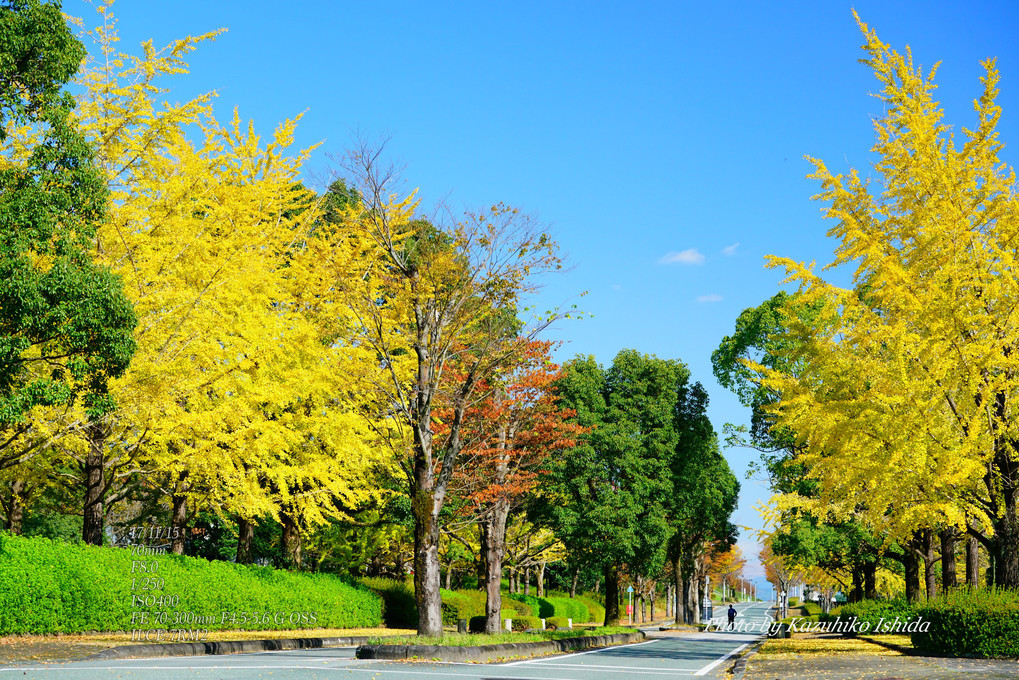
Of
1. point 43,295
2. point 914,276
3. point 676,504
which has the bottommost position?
point 676,504

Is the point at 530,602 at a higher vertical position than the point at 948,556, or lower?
lower

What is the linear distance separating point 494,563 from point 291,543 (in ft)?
21.8

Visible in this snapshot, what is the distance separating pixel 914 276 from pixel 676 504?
21542 millimetres

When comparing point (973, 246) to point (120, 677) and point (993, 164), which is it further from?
point (120, 677)

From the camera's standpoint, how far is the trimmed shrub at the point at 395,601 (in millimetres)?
26672

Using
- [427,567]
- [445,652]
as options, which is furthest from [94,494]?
[445,652]

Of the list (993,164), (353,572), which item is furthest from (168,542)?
(993,164)

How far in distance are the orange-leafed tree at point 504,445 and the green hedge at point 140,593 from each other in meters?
5.51

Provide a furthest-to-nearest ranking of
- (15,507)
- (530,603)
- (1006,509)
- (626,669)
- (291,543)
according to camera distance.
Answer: (530,603) → (291,543) → (15,507) → (1006,509) → (626,669)

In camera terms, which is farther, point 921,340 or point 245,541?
point 245,541

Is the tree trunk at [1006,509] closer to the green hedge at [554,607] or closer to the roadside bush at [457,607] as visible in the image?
the roadside bush at [457,607]

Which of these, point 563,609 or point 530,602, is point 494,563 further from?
point 563,609

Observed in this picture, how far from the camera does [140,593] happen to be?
16.3 m

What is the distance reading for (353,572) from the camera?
107ft
